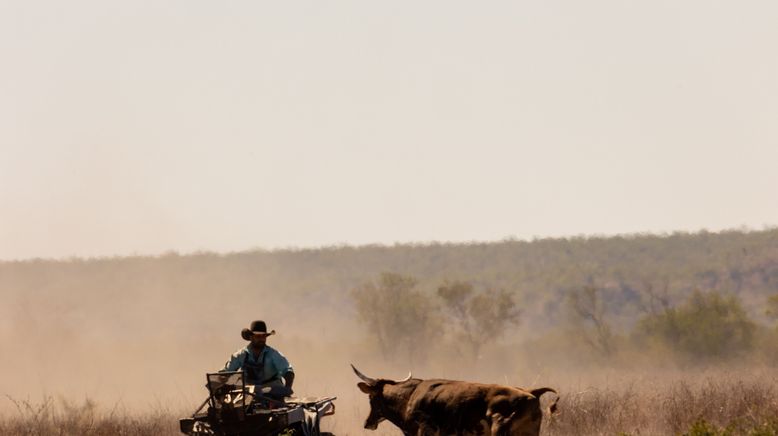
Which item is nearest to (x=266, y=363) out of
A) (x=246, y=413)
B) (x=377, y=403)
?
(x=246, y=413)

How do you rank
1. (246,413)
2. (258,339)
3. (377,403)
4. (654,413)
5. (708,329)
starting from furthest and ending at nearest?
(708,329) < (654,413) < (258,339) < (377,403) < (246,413)

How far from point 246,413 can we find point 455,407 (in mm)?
2440

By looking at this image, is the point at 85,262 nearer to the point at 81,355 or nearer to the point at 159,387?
the point at 81,355

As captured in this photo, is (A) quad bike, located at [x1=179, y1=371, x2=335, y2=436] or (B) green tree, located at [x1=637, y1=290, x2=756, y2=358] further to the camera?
(B) green tree, located at [x1=637, y1=290, x2=756, y2=358]

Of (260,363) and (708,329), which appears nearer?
(260,363)

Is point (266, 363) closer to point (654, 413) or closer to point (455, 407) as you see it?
point (455, 407)

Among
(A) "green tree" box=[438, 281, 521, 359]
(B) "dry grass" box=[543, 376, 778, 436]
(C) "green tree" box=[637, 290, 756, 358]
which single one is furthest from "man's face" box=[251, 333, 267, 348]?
(A) "green tree" box=[438, 281, 521, 359]

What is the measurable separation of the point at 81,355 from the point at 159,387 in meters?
9.04

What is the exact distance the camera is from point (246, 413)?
1611cm

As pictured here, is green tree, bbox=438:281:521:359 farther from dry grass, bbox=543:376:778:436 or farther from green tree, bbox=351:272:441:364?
dry grass, bbox=543:376:778:436

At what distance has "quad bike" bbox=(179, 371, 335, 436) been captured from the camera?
52.6ft

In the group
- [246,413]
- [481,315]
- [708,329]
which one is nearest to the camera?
[246,413]

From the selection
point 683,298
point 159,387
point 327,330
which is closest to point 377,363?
point 159,387

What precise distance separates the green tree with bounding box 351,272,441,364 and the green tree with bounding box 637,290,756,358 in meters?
10.1
